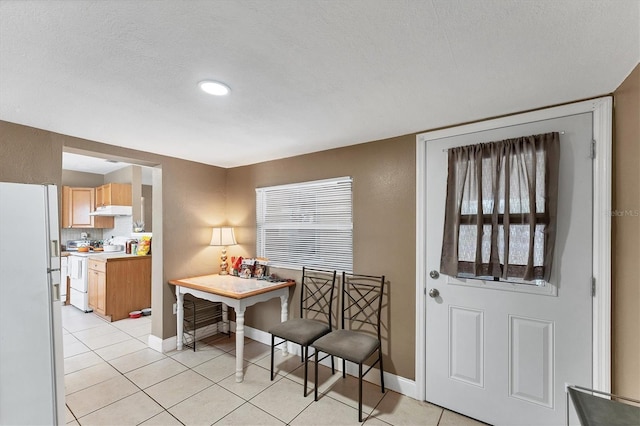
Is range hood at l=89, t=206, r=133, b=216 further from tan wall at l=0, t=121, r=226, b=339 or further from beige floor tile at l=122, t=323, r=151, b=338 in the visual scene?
tan wall at l=0, t=121, r=226, b=339

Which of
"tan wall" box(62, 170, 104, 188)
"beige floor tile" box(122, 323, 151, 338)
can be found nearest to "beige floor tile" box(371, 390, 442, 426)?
"beige floor tile" box(122, 323, 151, 338)

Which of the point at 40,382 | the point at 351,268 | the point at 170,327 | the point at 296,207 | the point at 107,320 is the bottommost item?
the point at 107,320

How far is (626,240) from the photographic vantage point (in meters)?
1.50

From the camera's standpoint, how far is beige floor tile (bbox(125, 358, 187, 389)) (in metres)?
2.55

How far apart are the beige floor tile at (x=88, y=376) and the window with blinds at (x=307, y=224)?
1.80 meters

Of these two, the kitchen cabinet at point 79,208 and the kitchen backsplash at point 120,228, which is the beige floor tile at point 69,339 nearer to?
the kitchen backsplash at point 120,228

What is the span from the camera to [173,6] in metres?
1.01

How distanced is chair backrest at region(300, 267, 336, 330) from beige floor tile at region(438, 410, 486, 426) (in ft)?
3.72

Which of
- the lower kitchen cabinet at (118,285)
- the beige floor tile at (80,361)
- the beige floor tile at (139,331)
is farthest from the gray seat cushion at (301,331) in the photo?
the lower kitchen cabinet at (118,285)

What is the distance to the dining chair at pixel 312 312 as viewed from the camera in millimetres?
2561

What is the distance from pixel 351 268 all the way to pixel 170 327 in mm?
2169

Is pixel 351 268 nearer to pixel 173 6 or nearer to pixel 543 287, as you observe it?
pixel 543 287

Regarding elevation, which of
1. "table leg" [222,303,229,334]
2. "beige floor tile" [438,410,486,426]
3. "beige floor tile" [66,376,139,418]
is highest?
Result: "table leg" [222,303,229,334]

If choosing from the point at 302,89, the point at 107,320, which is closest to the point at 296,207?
the point at 302,89
